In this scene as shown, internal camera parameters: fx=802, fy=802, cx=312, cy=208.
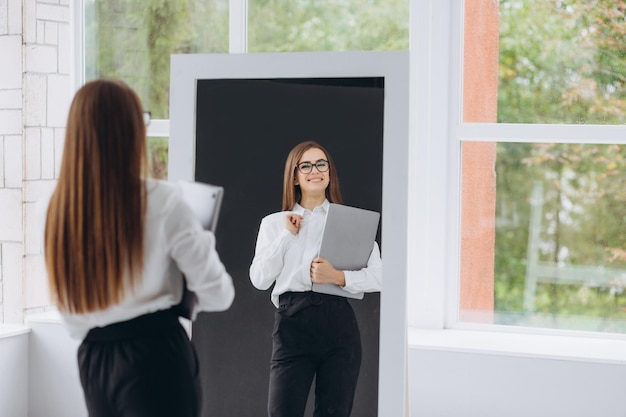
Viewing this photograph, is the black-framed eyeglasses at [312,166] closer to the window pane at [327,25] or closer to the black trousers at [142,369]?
the black trousers at [142,369]

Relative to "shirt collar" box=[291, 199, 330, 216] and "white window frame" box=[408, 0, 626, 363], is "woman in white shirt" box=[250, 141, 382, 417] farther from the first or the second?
"white window frame" box=[408, 0, 626, 363]

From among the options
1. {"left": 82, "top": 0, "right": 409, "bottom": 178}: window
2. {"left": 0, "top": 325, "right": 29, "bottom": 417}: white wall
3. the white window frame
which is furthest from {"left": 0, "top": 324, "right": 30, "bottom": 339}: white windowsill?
the white window frame

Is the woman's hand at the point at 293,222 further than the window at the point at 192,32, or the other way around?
the window at the point at 192,32

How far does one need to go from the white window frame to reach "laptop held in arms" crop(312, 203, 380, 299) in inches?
37.4

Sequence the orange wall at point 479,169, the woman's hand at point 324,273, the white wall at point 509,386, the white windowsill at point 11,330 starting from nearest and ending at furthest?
the woman's hand at point 324,273, the white wall at point 509,386, the orange wall at point 479,169, the white windowsill at point 11,330

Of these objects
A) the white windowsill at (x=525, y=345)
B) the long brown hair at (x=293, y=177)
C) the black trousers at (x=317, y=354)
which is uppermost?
the long brown hair at (x=293, y=177)

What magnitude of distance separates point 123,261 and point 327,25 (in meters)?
1.87

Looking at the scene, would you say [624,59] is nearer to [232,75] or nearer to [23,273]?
[232,75]

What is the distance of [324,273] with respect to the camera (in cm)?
227

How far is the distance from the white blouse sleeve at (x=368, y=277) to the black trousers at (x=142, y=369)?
0.56 m

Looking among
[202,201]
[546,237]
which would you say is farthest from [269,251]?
[546,237]

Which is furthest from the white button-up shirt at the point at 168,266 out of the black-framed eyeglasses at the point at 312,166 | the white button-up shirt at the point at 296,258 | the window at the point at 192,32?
the window at the point at 192,32

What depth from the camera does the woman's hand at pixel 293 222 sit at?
2.30 m

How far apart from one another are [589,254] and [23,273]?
2.45m
